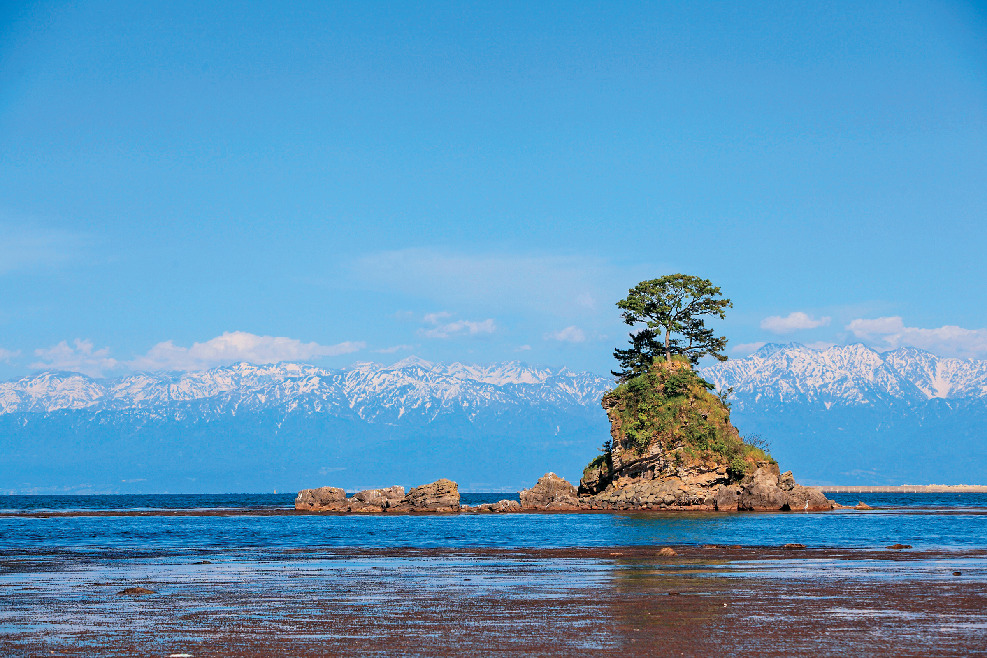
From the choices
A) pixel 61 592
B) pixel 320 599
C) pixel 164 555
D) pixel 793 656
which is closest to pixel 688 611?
pixel 793 656

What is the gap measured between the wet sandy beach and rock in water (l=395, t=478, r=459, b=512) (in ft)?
306

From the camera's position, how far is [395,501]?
145750mm

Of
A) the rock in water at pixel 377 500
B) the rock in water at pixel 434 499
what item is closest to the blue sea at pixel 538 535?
the rock in water at pixel 434 499

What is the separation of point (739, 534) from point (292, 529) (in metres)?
37.9

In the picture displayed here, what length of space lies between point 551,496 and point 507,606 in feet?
349

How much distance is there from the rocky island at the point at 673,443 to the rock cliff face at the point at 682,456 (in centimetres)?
11

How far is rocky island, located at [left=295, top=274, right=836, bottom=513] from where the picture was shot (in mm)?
121062

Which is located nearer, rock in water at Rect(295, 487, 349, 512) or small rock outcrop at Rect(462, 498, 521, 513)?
small rock outcrop at Rect(462, 498, 521, 513)

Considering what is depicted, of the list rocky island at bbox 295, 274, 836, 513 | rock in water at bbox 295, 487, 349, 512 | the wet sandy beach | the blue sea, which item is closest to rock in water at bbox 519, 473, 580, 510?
rocky island at bbox 295, 274, 836, 513

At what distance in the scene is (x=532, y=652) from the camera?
71.3 feet

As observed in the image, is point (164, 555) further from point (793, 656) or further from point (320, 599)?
point (793, 656)

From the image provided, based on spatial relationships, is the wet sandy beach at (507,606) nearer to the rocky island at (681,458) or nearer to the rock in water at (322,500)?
the rocky island at (681,458)

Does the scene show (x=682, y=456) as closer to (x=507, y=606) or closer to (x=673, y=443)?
(x=673, y=443)

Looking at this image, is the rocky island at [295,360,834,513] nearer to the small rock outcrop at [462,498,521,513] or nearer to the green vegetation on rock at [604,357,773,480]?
the green vegetation on rock at [604,357,773,480]
